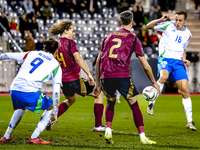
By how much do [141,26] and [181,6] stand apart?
578cm

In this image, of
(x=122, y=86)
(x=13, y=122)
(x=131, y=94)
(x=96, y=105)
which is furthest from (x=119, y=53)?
(x=13, y=122)

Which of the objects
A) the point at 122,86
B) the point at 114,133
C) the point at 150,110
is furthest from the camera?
the point at 150,110

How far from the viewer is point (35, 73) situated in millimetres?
4672

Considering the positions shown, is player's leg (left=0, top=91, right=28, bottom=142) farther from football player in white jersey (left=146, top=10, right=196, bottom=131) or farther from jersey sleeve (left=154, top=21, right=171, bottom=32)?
jersey sleeve (left=154, top=21, right=171, bottom=32)

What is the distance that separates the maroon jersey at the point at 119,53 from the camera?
4.91m

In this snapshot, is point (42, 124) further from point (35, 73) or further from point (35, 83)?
point (35, 73)

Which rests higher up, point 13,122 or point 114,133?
point 13,122

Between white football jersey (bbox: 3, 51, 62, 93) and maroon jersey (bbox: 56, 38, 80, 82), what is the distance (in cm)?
130

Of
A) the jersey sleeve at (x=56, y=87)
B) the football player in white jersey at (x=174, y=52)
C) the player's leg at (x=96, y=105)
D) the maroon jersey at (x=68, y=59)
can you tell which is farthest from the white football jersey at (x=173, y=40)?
the jersey sleeve at (x=56, y=87)

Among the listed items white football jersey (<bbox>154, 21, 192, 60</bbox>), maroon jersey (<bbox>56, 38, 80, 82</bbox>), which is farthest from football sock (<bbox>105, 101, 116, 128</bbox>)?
white football jersey (<bbox>154, 21, 192, 60</bbox>)

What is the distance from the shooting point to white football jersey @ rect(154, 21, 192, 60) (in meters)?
6.95

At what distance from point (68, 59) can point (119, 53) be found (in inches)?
59.0

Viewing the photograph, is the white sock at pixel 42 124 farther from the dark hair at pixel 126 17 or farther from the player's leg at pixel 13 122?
the dark hair at pixel 126 17

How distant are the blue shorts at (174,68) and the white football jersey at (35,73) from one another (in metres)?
2.89
